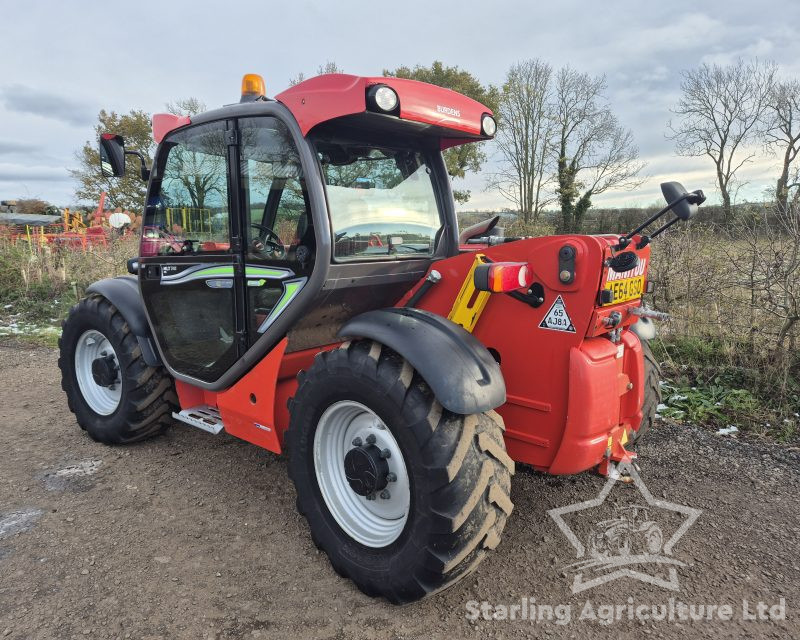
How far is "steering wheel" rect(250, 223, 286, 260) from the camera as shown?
287 cm

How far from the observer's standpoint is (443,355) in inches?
87.4

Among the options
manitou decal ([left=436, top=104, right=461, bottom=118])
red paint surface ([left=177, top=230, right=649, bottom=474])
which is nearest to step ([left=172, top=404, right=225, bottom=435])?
red paint surface ([left=177, top=230, right=649, bottom=474])

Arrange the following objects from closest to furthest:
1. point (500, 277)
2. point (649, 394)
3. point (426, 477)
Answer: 1. point (426, 477)
2. point (500, 277)
3. point (649, 394)

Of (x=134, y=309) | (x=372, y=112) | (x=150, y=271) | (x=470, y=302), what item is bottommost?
(x=134, y=309)

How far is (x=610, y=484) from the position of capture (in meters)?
3.33

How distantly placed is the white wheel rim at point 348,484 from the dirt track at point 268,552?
268 millimetres

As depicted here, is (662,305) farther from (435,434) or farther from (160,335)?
(160,335)

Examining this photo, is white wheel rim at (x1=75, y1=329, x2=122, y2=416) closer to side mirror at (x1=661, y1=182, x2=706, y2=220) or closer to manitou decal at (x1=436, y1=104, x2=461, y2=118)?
manitou decal at (x1=436, y1=104, x2=461, y2=118)

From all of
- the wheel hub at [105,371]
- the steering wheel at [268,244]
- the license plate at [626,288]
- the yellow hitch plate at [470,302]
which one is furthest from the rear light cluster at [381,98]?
the wheel hub at [105,371]

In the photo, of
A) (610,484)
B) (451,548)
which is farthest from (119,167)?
(610,484)

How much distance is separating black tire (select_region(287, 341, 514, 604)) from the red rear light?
48 cm

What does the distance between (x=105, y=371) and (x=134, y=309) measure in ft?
1.77

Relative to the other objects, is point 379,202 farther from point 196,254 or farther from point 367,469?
point 367,469

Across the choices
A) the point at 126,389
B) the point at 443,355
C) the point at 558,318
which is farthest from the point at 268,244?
the point at 126,389
